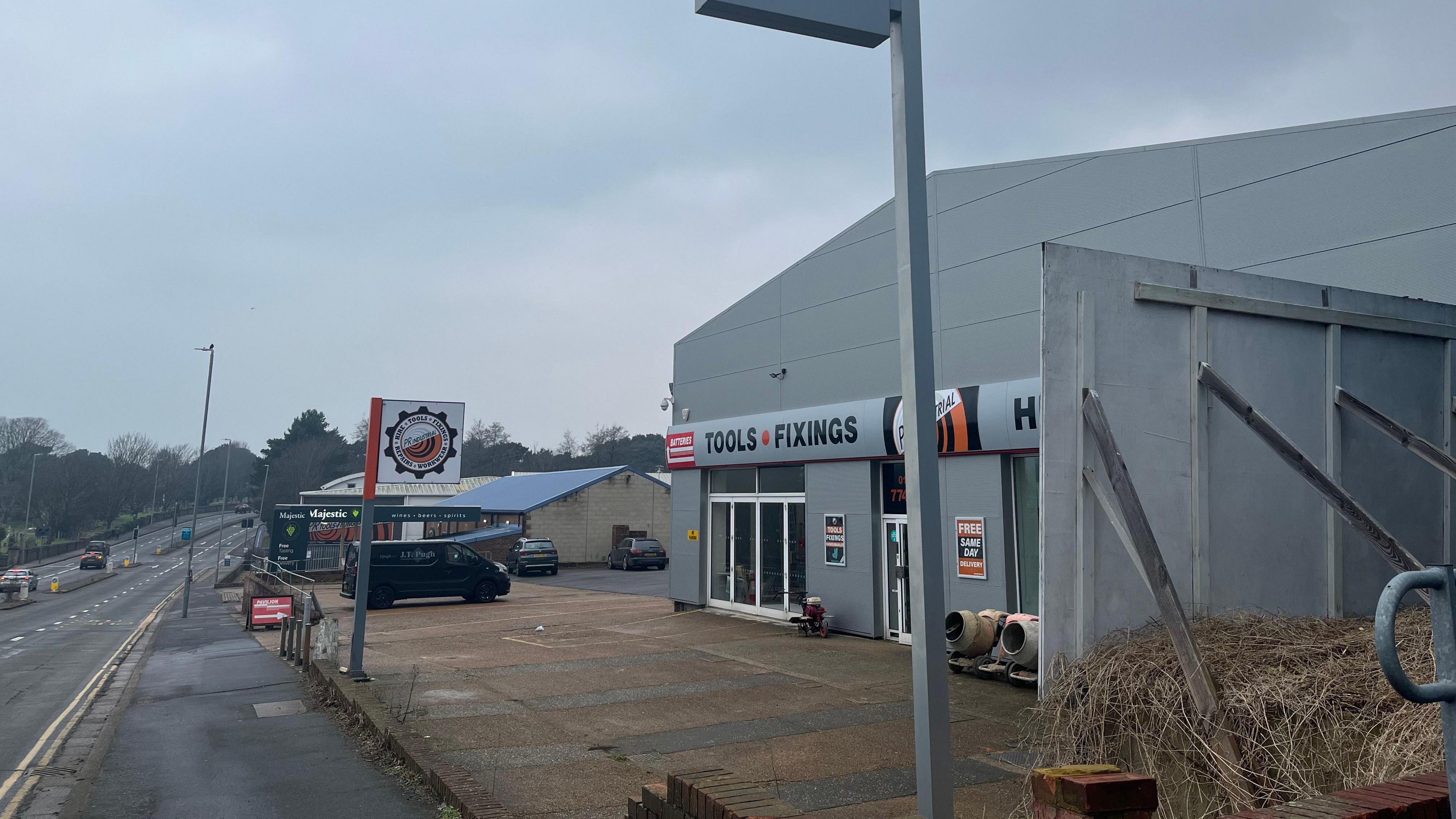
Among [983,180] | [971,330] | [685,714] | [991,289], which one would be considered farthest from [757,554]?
[685,714]

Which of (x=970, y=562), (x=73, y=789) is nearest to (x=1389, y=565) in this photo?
(x=970, y=562)

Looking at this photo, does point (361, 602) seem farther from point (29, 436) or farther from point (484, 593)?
point (29, 436)

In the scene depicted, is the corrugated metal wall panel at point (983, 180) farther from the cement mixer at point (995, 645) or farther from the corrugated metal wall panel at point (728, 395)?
the cement mixer at point (995, 645)

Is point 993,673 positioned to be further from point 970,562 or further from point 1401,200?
point 1401,200

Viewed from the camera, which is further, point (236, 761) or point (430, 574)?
point (430, 574)

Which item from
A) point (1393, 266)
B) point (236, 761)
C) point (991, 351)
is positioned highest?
point (1393, 266)

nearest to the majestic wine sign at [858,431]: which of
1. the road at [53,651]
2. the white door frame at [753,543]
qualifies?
the white door frame at [753,543]

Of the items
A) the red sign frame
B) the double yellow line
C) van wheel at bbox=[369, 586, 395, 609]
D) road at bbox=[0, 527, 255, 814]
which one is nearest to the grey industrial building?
van wheel at bbox=[369, 586, 395, 609]

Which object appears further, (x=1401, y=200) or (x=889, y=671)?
(x=889, y=671)

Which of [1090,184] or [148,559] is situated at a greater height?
[1090,184]

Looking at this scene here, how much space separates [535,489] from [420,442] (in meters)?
38.3

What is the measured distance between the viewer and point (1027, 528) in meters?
13.2

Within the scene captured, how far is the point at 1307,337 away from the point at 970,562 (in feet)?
20.4

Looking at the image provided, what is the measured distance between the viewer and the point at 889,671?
12586mm
